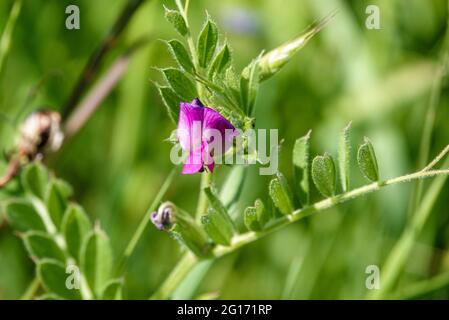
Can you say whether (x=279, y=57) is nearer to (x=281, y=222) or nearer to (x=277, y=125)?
(x=281, y=222)

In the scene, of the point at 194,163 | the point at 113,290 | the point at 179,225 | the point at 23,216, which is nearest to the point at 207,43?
the point at 194,163

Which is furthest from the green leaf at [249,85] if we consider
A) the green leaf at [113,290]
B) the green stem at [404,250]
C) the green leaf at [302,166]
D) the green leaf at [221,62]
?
the green stem at [404,250]

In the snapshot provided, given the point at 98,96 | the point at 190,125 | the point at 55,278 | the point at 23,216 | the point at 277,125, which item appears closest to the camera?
the point at 190,125

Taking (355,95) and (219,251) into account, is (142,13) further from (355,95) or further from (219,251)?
(219,251)

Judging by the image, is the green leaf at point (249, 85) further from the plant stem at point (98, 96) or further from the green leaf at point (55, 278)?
the plant stem at point (98, 96)

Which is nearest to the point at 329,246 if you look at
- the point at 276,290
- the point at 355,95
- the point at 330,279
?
the point at 330,279

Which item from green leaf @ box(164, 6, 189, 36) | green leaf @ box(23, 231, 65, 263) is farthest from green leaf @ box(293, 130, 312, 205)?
green leaf @ box(23, 231, 65, 263)

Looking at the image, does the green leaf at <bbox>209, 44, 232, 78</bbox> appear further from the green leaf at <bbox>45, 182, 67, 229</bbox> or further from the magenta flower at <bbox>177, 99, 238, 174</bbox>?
the green leaf at <bbox>45, 182, 67, 229</bbox>
